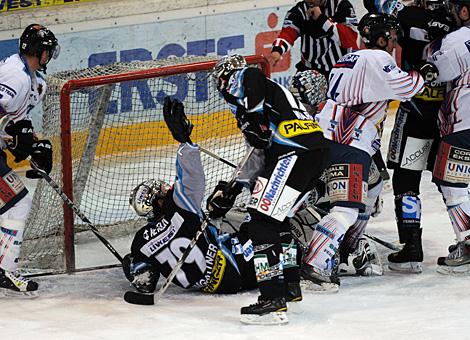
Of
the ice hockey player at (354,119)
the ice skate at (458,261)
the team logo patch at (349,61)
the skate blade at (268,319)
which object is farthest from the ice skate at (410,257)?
the skate blade at (268,319)

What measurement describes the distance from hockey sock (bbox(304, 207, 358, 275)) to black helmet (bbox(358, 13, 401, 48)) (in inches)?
32.7

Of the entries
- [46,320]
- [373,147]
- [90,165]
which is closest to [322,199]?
[373,147]

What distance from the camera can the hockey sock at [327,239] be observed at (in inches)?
219

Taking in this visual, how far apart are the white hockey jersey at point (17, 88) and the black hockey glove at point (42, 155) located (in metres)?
0.15

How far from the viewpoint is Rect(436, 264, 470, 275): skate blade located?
5.88m

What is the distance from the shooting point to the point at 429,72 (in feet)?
19.2

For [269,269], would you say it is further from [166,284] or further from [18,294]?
[18,294]

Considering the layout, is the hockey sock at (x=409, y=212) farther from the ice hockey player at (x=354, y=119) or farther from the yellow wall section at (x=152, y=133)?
the yellow wall section at (x=152, y=133)

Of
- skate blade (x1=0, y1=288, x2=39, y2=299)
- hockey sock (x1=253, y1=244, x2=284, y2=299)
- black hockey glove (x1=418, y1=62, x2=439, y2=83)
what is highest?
black hockey glove (x1=418, y1=62, x2=439, y2=83)

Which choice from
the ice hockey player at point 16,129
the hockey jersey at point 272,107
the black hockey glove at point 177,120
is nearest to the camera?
the hockey jersey at point 272,107

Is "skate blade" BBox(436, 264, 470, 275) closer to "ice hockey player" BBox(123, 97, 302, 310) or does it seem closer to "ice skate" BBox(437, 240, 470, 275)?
"ice skate" BBox(437, 240, 470, 275)

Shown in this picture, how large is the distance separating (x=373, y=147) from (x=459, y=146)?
429 millimetres

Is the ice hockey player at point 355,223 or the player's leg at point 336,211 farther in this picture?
the ice hockey player at point 355,223

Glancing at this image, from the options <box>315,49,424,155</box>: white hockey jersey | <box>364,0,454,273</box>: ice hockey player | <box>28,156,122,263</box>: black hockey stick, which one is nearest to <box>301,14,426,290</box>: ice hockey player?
<box>315,49,424,155</box>: white hockey jersey
